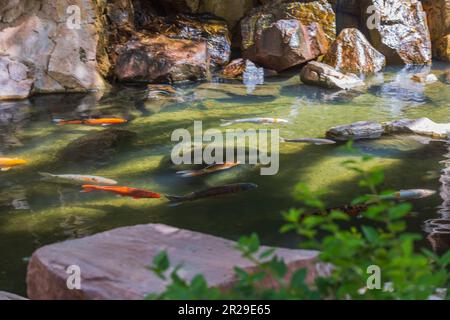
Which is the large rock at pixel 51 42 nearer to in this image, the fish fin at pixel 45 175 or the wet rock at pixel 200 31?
the wet rock at pixel 200 31

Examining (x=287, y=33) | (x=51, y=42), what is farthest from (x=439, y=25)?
(x=51, y=42)

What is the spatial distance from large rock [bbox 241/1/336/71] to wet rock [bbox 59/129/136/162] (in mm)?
5036

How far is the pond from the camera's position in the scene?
4.32m

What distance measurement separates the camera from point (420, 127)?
6660 millimetres

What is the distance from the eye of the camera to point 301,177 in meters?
5.28

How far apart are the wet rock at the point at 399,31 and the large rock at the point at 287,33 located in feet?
2.87

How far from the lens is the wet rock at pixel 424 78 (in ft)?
33.6

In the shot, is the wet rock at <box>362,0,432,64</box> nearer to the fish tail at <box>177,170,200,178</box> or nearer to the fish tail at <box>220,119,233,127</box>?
the fish tail at <box>220,119,233,127</box>

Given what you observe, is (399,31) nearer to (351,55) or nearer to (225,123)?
(351,55)

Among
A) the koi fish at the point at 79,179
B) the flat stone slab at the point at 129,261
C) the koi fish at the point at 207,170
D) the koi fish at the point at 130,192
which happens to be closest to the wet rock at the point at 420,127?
the koi fish at the point at 207,170
